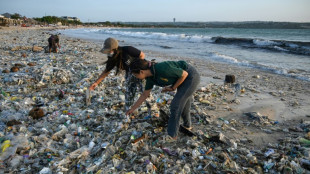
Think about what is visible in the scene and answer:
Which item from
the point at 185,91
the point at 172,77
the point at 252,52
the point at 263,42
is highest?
the point at 263,42

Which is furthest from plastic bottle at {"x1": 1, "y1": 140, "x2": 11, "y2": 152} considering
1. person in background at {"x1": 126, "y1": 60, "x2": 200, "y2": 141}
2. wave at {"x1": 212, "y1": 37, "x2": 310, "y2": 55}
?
wave at {"x1": 212, "y1": 37, "x2": 310, "y2": 55}

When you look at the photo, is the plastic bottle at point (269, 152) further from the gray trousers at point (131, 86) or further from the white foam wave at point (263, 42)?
the white foam wave at point (263, 42)

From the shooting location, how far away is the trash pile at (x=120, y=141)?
2633 millimetres

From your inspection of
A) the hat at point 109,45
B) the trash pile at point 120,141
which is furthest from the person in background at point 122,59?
the trash pile at point 120,141

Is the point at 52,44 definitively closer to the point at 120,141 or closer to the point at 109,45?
the point at 109,45

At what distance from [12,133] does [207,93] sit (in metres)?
4.43

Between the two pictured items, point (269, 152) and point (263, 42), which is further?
point (263, 42)

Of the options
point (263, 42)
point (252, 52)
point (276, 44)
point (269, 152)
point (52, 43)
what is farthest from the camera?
point (263, 42)

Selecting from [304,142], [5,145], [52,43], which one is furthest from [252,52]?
[5,145]

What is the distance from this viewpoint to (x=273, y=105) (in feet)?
16.3

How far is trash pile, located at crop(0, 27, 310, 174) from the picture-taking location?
2633mm

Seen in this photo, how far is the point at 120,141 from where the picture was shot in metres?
3.11

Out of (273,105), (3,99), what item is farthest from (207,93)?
(3,99)

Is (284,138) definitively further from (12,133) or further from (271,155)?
(12,133)
